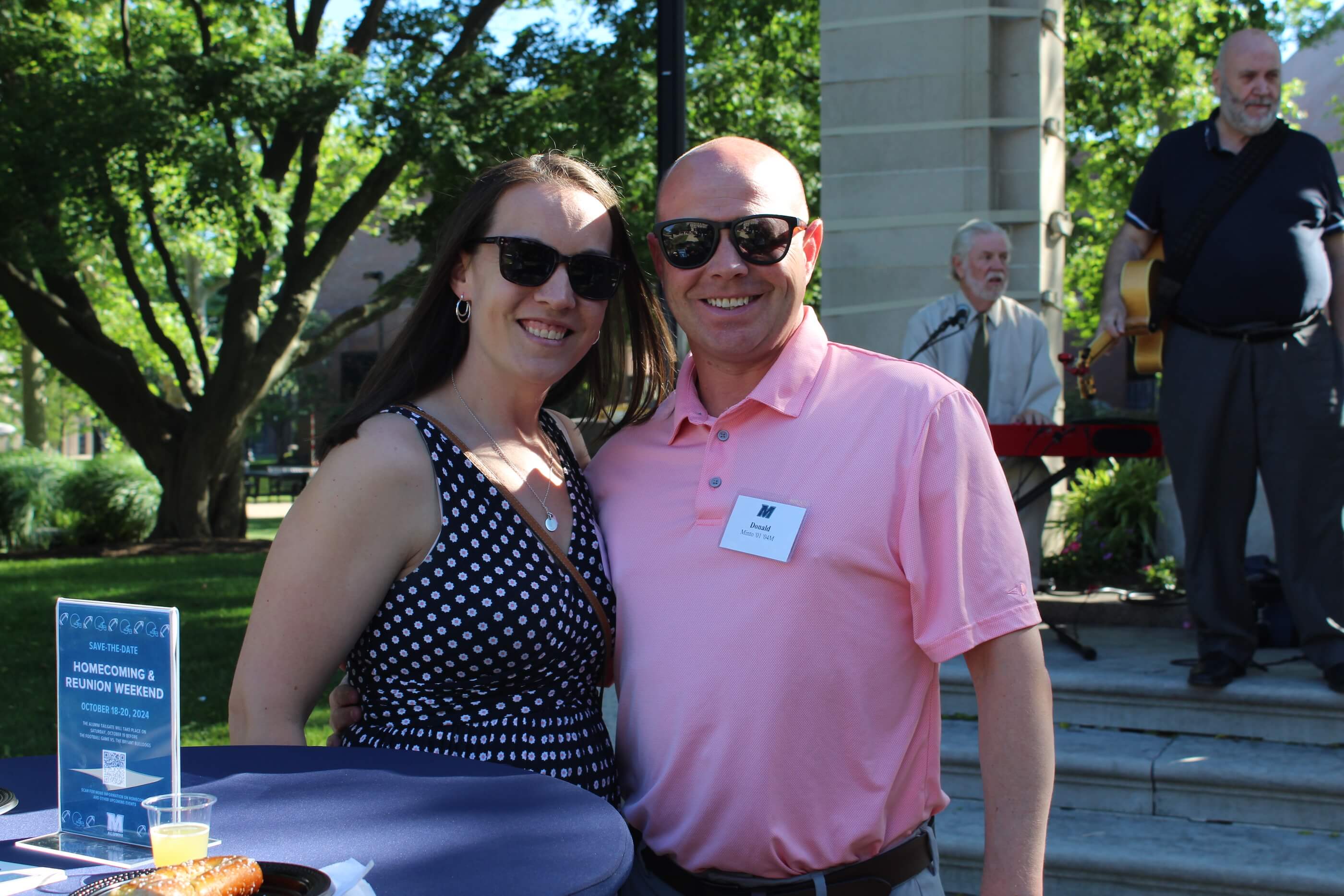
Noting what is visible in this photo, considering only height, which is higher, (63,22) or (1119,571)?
(63,22)

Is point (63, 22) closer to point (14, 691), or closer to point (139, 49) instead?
point (139, 49)

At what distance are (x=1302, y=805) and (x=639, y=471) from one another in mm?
3154

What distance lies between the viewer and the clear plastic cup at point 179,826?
4.78 feet

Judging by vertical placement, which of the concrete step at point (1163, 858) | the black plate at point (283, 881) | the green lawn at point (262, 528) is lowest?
the green lawn at point (262, 528)

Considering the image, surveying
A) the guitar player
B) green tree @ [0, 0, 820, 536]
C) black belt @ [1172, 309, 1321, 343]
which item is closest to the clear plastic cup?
the guitar player

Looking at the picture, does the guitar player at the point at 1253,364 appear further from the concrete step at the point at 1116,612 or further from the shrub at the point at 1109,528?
the shrub at the point at 1109,528

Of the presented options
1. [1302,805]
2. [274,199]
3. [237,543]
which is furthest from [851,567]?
[237,543]

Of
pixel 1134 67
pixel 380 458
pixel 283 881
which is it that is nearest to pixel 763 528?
pixel 380 458

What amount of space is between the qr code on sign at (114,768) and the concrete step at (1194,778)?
11.1 feet

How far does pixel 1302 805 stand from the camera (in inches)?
173

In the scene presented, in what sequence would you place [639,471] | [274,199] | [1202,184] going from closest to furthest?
[639,471] → [1202,184] → [274,199]

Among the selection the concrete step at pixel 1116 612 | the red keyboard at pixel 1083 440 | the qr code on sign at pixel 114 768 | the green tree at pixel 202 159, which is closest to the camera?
the qr code on sign at pixel 114 768

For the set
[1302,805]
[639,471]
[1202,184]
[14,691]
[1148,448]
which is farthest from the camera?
[14,691]

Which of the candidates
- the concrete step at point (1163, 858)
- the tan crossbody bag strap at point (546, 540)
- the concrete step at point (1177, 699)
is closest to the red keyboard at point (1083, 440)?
the concrete step at point (1177, 699)
